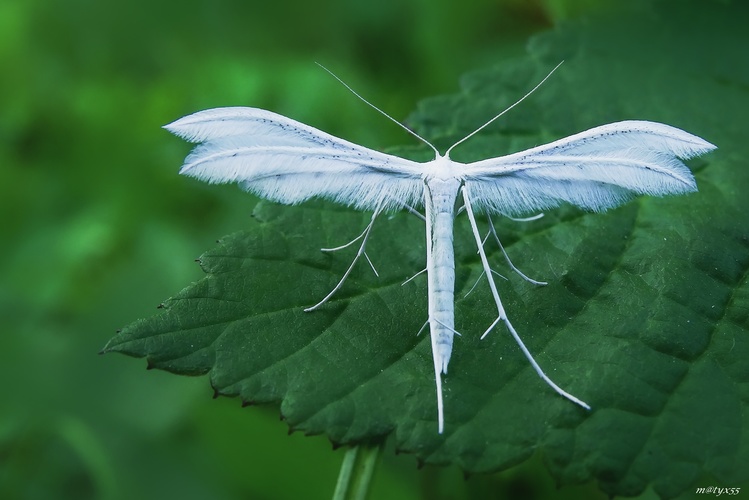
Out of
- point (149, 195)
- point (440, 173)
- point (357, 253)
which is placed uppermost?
point (149, 195)

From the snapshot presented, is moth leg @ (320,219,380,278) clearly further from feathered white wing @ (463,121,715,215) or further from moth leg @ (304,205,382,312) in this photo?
feathered white wing @ (463,121,715,215)

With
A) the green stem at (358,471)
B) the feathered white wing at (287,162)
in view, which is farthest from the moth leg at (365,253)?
the green stem at (358,471)

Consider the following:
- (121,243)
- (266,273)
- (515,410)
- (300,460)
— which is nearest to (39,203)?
(121,243)

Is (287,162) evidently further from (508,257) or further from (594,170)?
(594,170)

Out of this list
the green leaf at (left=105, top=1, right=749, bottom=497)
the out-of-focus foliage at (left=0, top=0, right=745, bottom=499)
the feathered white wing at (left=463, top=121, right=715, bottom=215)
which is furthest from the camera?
the out-of-focus foliage at (left=0, top=0, right=745, bottom=499)

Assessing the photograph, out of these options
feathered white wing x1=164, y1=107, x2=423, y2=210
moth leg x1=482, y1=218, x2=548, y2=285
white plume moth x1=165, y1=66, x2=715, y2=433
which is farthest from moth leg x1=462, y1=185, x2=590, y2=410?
feathered white wing x1=164, y1=107, x2=423, y2=210

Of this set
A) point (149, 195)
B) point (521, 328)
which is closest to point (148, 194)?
point (149, 195)
